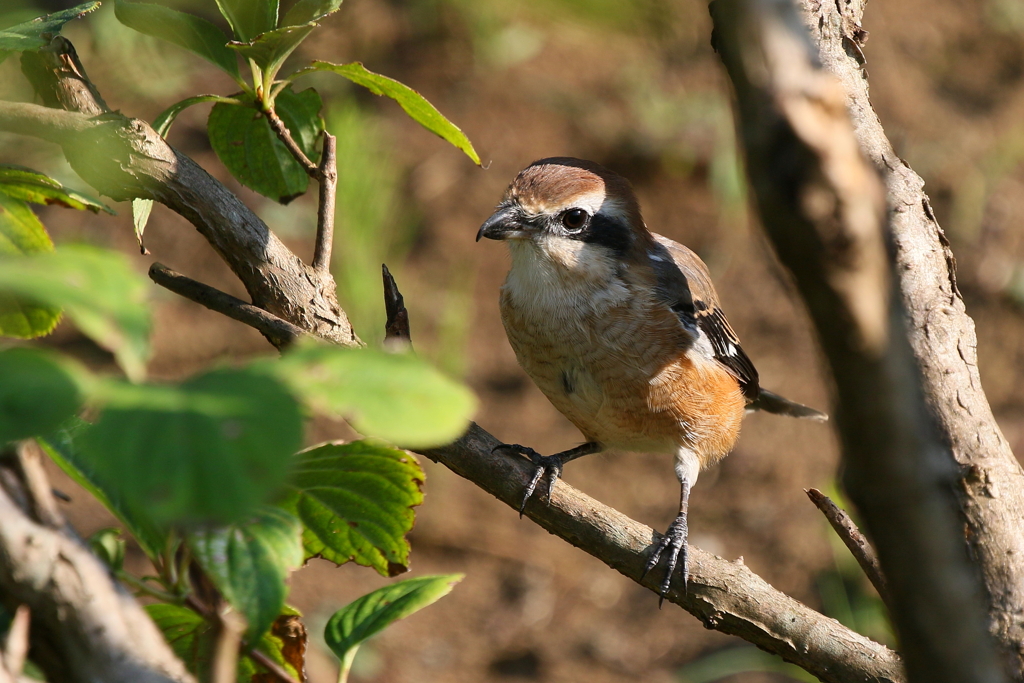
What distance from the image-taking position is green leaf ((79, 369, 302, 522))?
0.74 metres

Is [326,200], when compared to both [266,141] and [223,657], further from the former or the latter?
[223,657]

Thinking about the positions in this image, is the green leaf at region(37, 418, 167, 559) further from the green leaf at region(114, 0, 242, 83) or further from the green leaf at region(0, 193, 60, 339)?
the green leaf at region(114, 0, 242, 83)

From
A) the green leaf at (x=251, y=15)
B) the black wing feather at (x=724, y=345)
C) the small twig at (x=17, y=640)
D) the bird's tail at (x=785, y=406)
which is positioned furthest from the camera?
the bird's tail at (x=785, y=406)

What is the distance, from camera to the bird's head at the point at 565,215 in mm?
3705

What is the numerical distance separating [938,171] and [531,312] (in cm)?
584

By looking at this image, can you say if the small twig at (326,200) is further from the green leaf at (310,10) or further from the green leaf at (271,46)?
the green leaf at (310,10)

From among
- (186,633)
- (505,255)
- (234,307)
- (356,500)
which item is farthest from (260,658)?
(505,255)

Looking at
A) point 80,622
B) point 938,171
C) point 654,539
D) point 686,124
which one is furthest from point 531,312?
point 938,171

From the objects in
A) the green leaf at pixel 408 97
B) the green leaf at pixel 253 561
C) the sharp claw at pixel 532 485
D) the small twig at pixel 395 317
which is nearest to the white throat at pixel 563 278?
the sharp claw at pixel 532 485

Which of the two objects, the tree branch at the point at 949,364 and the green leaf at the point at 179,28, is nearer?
the green leaf at the point at 179,28

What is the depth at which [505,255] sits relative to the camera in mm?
7773

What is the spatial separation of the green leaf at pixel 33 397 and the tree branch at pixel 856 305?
0.64 meters

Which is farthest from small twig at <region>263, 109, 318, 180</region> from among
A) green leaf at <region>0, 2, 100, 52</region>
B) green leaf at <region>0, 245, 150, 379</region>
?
green leaf at <region>0, 245, 150, 379</region>

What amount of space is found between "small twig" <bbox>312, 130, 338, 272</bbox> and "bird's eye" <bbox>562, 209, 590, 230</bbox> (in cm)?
167
